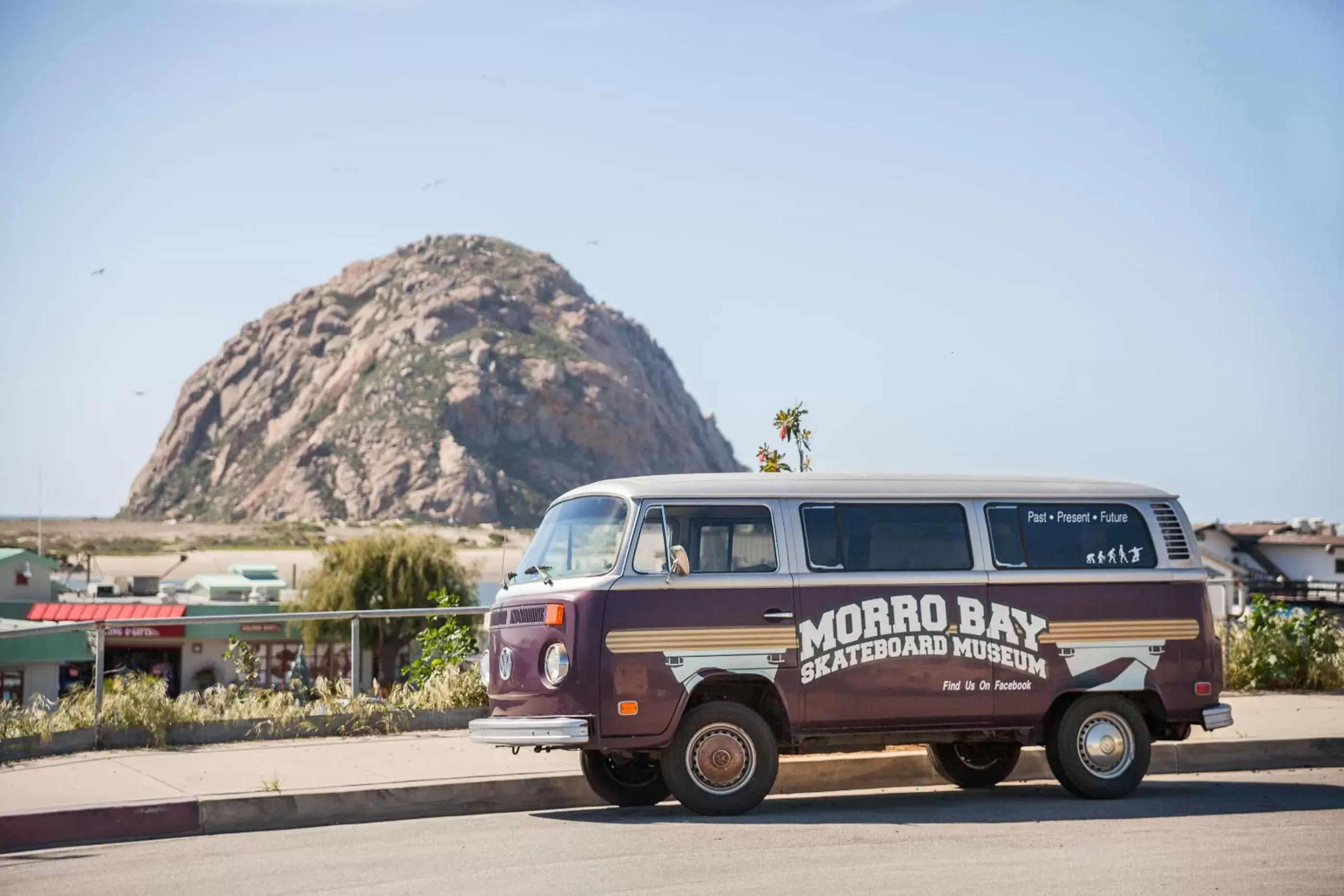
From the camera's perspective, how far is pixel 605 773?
1100cm

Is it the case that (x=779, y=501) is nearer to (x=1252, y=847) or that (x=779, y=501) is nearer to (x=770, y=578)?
(x=770, y=578)

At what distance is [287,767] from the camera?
38.7ft

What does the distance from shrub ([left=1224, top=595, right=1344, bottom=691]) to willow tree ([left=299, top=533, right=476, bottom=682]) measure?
1773 inches

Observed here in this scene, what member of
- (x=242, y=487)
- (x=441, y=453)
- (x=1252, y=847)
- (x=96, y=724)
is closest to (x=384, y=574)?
(x=96, y=724)

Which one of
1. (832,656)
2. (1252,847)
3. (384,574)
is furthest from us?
(384,574)

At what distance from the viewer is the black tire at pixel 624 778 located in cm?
1098

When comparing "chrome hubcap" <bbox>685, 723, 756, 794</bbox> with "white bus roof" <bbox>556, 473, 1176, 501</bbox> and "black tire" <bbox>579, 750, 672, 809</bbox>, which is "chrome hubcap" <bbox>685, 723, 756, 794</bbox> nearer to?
"black tire" <bbox>579, 750, 672, 809</bbox>

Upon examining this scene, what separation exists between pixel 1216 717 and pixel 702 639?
3919 mm

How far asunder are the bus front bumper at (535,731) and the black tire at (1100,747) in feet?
11.4

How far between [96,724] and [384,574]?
51443 mm

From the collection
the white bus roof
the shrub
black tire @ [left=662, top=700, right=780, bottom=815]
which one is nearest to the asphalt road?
black tire @ [left=662, top=700, right=780, bottom=815]

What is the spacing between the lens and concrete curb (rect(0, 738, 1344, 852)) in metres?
9.88

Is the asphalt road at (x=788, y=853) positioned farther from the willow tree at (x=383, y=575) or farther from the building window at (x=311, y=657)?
the willow tree at (x=383, y=575)

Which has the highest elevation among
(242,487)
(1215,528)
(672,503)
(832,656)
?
(242,487)
